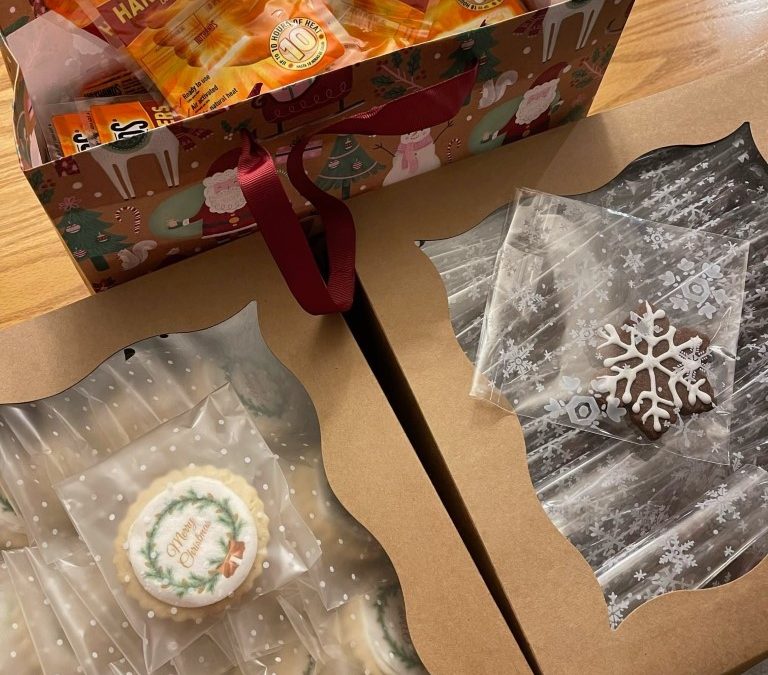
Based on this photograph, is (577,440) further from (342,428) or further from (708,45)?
(708,45)

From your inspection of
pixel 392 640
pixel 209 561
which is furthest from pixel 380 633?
pixel 209 561

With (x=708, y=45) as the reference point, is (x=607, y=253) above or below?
below

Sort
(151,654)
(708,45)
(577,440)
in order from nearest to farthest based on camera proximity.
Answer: (151,654) < (577,440) < (708,45)

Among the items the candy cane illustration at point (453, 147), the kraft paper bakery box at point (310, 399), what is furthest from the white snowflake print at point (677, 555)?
the candy cane illustration at point (453, 147)

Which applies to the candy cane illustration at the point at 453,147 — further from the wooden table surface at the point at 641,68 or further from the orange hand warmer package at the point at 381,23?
the wooden table surface at the point at 641,68

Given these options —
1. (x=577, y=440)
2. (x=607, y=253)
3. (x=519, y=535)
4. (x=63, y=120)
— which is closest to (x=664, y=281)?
(x=607, y=253)
